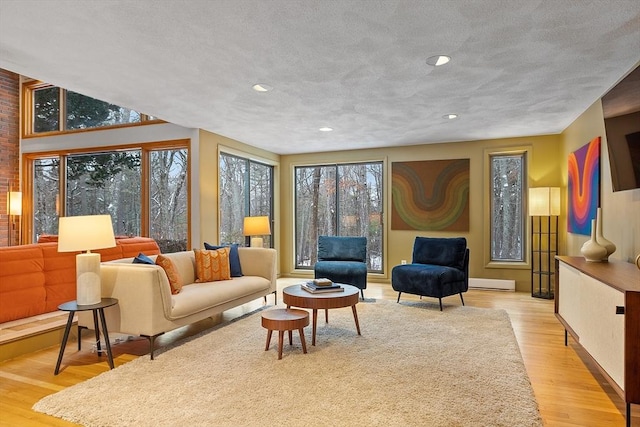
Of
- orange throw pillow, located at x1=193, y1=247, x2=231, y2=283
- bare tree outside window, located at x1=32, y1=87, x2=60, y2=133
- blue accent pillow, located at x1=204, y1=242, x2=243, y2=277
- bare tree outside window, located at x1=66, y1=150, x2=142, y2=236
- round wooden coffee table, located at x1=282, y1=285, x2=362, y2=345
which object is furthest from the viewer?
bare tree outside window, located at x1=32, y1=87, x2=60, y2=133

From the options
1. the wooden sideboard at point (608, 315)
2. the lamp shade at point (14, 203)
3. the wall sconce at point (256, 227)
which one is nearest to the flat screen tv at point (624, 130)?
the wooden sideboard at point (608, 315)

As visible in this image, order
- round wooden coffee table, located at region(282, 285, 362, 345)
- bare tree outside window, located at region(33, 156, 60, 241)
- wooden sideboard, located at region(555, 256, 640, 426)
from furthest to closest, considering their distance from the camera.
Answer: bare tree outside window, located at region(33, 156, 60, 241)
round wooden coffee table, located at region(282, 285, 362, 345)
wooden sideboard, located at region(555, 256, 640, 426)

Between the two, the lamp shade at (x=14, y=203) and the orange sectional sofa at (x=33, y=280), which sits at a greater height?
the lamp shade at (x=14, y=203)

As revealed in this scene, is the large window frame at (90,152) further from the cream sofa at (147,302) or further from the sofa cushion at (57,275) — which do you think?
the cream sofa at (147,302)

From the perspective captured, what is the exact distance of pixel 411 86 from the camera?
11.9 feet

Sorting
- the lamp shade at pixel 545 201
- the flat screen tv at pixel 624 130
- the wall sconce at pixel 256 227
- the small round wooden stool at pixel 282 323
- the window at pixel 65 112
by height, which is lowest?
the small round wooden stool at pixel 282 323

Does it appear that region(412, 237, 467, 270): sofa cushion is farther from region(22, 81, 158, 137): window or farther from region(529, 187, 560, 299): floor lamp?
region(22, 81, 158, 137): window

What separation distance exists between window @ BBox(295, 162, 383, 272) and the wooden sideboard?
12.2ft

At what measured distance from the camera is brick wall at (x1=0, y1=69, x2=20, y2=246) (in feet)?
21.6

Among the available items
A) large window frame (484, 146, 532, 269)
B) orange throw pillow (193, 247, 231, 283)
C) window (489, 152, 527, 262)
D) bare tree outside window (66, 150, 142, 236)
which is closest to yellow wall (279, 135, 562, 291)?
large window frame (484, 146, 532, 269)

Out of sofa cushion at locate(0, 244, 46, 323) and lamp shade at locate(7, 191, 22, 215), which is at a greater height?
lamp shade at locate(7, 191, 22, 215)

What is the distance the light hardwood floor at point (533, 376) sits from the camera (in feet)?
7.54

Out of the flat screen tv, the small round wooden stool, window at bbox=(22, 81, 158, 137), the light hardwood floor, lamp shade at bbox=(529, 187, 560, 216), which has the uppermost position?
window at bbox=(22, 81, 158, 137)

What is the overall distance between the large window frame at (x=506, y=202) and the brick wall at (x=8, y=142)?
7.80 m
